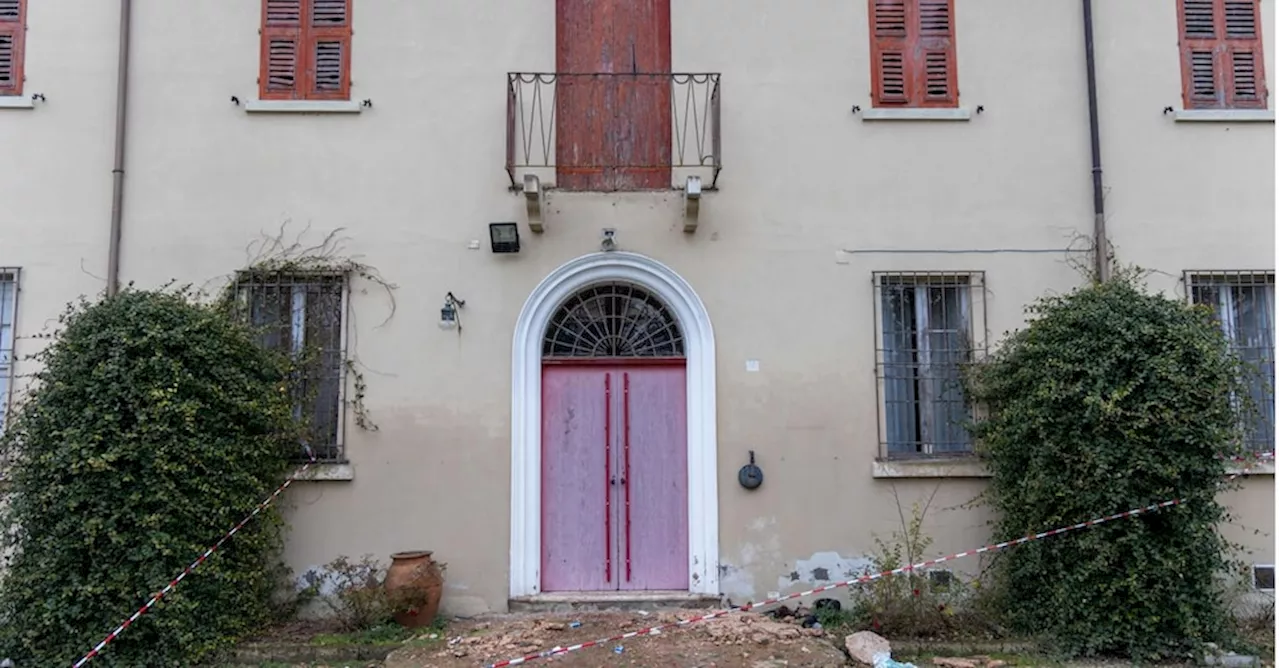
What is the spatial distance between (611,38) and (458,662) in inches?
216

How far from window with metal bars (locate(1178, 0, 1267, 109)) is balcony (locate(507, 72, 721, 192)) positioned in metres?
4.34

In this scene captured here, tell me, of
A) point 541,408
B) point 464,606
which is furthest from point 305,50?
point 464,606

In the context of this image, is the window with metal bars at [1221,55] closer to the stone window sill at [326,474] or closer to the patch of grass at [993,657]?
the patch of grass at [993,657]

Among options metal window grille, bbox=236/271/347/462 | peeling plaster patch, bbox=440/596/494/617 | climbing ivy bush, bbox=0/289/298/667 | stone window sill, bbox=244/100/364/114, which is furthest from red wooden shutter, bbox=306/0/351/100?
peeling plaster patch, bbox=440/596/494/617

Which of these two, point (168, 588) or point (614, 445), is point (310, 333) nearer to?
point (168, 588)

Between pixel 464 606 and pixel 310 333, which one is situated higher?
pixel 310 333

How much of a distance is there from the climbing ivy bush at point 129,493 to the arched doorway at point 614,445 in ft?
8.03

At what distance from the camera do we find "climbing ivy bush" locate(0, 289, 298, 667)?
6.33m

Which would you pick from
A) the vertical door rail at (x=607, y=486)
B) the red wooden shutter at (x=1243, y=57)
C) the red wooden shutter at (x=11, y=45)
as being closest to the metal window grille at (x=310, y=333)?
the vertical door rail at (x=607, y=486)

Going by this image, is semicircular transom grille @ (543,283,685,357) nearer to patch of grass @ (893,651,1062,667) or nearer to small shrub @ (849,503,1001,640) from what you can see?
small shrub @ (849,503,1001,640)

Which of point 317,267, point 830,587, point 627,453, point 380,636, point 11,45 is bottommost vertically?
point 380,636

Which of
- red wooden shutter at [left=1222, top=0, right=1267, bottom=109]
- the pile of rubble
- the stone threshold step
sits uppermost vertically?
red wooden shutter at [left=1222, top=0, right=1267, bottom=109]

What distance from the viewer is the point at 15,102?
7.87 metres

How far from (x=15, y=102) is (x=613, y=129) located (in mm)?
5239
